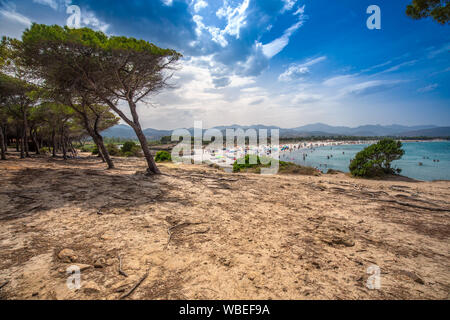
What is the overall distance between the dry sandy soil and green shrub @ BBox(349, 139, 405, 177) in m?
15.4

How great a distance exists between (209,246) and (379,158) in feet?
77.6

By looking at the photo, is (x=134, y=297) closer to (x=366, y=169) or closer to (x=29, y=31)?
(x=29, y=31)

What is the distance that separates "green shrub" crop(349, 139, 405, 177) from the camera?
61.1 feet

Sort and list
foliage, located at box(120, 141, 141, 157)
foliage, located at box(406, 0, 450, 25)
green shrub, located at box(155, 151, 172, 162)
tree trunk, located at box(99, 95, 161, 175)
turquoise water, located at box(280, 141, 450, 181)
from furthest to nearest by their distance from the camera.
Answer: turquoise water, located at box(280, 141, 450, 181)
foliage, located at box(120, 141, 141, 157)
green shrub, located at box(155, 151, 172, 162)
tree trunk, located at box(99, 95, 161, 175)
foliage, located at box(406, 0, 450, 25)

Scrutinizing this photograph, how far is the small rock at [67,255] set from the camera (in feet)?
8.44

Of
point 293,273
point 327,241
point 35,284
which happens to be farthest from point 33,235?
point 327,241

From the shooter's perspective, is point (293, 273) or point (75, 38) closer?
point (293, 273)

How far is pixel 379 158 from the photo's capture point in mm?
19047

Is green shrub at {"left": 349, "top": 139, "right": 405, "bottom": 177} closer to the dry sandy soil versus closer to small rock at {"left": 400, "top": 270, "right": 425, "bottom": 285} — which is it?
the dry sandy soil

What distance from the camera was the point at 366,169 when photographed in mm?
18812
